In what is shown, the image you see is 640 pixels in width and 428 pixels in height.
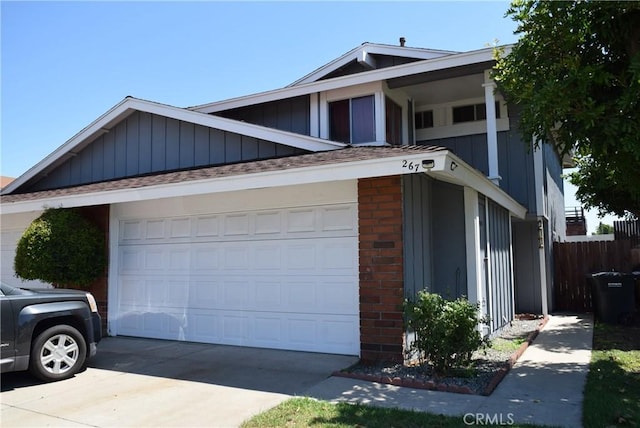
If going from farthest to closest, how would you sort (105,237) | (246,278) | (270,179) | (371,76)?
(371,76)
(105,237)
(246,278)
(270,179)

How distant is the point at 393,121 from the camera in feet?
39.8

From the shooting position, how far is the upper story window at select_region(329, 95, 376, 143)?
11654 millimetres

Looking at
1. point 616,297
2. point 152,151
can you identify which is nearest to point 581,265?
point 616,297

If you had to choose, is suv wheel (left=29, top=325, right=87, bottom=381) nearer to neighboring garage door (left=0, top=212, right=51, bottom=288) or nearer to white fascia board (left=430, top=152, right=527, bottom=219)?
white fascia board (left=430, top=152, right=527, bottom=219)

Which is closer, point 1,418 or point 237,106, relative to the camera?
point 1,418

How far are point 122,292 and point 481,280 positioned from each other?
6.86 meters

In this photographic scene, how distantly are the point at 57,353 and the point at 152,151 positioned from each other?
17.6ft

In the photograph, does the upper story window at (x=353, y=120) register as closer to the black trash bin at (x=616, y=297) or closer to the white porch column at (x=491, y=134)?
the white porch column at (x=491, y=134)

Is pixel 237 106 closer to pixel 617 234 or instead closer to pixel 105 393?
pixel 105 393

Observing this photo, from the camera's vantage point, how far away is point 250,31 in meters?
9.76

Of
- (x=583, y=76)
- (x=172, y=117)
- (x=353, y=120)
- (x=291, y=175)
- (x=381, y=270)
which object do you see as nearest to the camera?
(x=583, y=76)

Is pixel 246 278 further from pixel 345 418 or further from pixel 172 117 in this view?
pixel 345 418

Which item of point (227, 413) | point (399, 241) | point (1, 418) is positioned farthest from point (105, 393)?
point (399, 241)

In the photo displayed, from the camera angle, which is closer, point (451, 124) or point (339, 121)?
point (339, 121)
